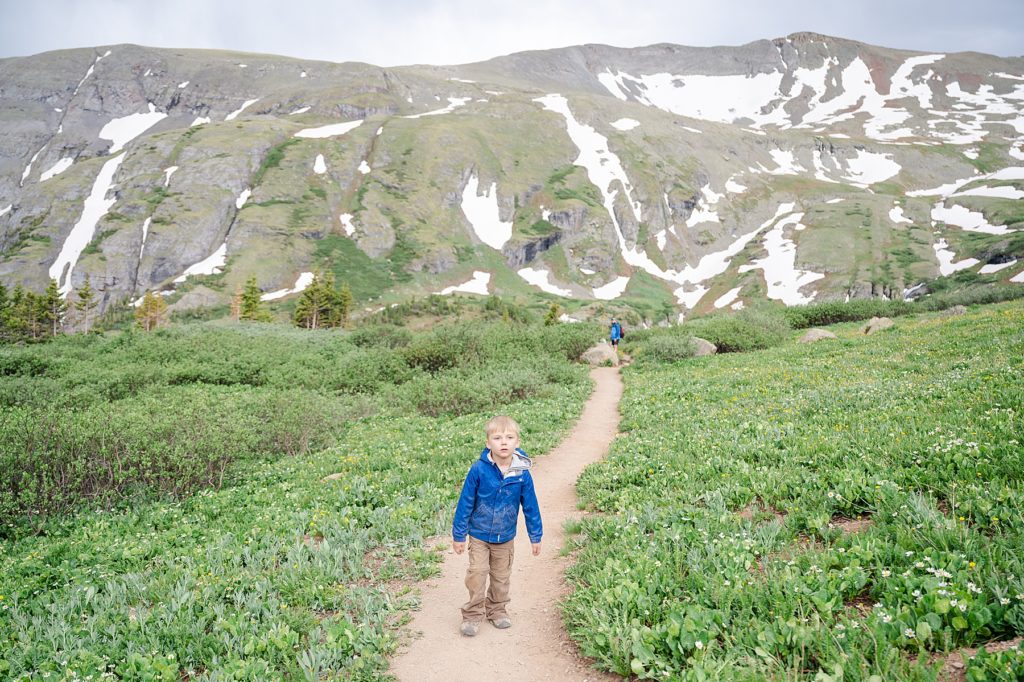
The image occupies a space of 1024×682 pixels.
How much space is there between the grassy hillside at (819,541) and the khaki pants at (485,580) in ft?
2.91


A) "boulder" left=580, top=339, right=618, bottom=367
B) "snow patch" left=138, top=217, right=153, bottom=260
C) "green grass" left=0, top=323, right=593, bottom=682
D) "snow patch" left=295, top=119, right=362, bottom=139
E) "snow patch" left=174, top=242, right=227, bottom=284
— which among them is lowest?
"boulder" left=580, top=339, right=618, bottom=367

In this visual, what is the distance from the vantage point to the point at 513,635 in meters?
6.00

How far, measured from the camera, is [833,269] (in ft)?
462

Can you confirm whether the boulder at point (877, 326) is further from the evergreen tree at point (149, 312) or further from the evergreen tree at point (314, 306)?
the evergreen tree at point (149, 312)

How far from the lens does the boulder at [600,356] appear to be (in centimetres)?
3212

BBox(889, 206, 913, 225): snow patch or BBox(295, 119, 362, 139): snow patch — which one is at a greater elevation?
BBox(295, 119, 362, 139): snow patch

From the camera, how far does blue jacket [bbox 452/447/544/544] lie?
6113 mm

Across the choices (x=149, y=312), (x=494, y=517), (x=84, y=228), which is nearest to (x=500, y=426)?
(x=494, y=517)

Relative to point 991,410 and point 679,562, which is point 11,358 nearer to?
point 679,562

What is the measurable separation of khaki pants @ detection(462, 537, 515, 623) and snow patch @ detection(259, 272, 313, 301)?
457ft

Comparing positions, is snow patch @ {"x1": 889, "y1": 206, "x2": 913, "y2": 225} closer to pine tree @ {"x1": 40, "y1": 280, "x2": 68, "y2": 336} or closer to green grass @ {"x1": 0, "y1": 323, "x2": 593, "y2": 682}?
green grass @ {"x1": 0, "y1": 323, "x2": 593, "y2": 682}

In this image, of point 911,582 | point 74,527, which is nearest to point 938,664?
point 911,582

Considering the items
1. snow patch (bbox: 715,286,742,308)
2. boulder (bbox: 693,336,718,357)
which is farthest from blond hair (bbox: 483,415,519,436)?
snow patch (bbox: 715,286,742,308)

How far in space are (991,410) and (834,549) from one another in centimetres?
474
